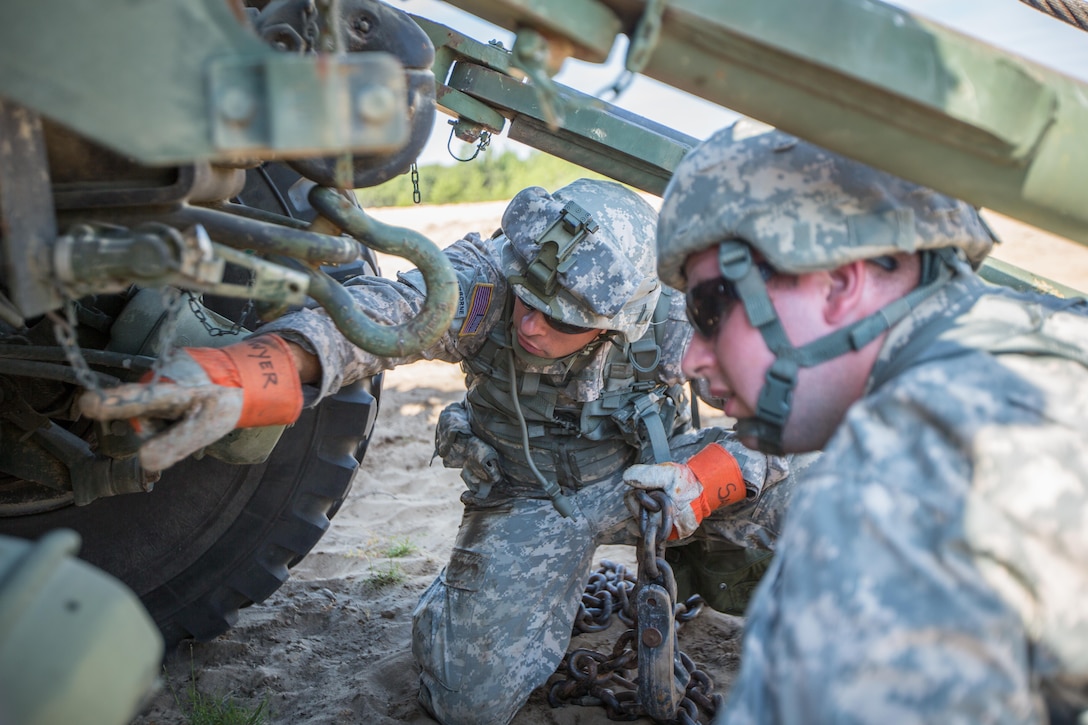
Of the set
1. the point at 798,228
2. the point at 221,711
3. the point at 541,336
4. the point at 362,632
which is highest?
the point at 798,228

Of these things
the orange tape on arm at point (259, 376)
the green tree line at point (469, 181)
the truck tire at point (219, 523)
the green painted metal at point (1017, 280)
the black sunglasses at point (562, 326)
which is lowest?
the green tree line at point (469, 181)

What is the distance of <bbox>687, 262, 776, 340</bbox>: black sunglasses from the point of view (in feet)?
6.27

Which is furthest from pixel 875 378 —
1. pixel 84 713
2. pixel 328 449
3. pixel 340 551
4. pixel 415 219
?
pixel 415 219

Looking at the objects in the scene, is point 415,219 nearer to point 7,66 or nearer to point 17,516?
point 17,516

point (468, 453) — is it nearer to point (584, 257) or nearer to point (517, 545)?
point (517, 545)

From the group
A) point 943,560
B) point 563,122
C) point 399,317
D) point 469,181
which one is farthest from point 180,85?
point 469,181

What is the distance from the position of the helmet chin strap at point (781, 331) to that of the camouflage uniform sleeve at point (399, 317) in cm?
95

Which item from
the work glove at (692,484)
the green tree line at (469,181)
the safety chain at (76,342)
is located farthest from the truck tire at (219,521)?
the green tree line at (469,181)

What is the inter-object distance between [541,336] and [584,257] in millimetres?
342

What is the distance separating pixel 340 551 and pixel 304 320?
7.04 ft

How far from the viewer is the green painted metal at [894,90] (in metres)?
1.58

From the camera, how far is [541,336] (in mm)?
3545

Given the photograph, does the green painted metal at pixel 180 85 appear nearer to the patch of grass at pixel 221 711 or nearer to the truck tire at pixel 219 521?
the truck tire at pixel 219 521

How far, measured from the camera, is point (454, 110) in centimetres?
366
